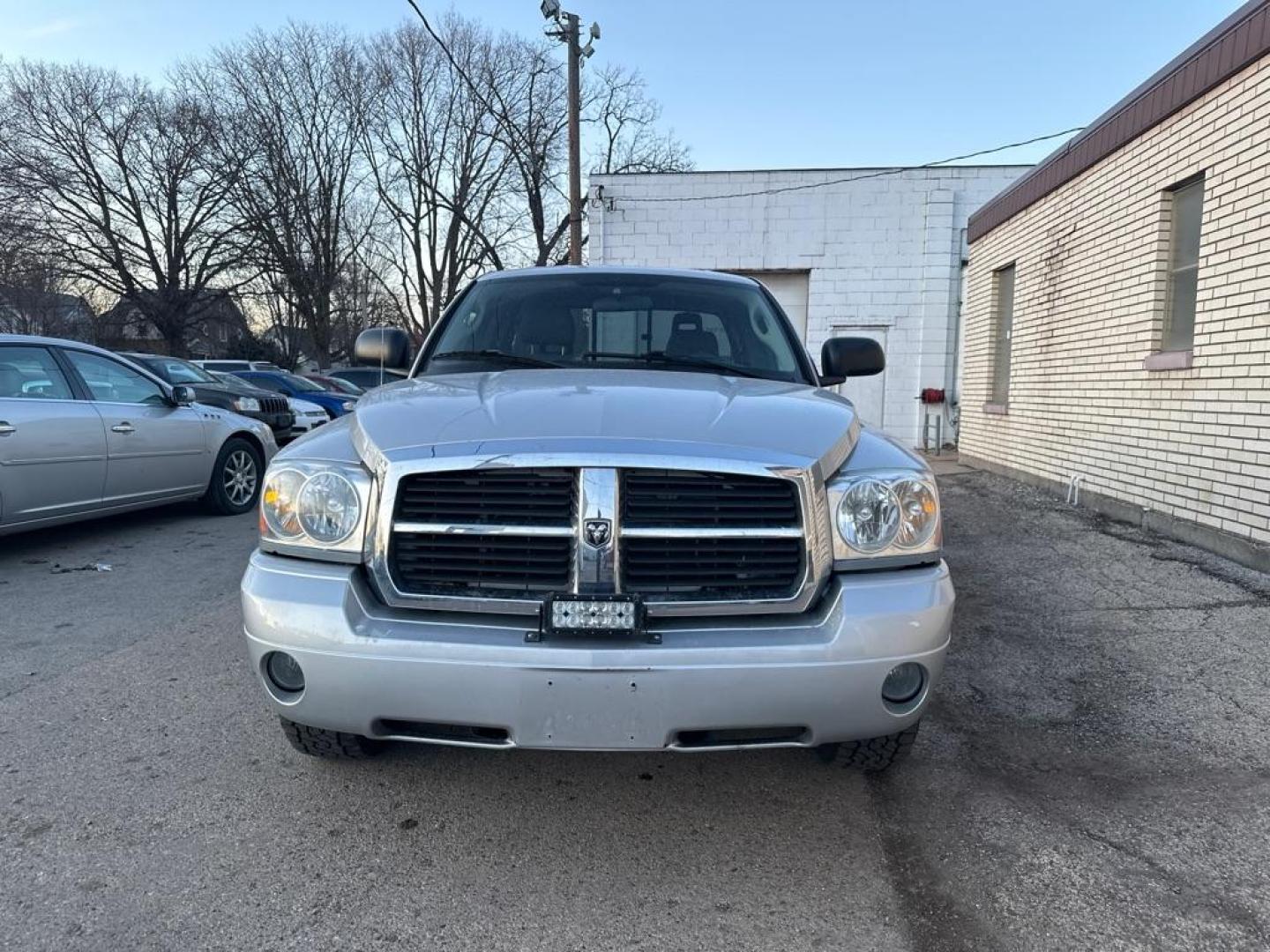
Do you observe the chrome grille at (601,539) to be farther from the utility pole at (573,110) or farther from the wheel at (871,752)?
the utility pole at (573,110)

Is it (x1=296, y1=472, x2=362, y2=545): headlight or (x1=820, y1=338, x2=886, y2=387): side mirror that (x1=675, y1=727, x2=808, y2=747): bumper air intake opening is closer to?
(x1=296, y1=472, x2=362, y2=545): headlight

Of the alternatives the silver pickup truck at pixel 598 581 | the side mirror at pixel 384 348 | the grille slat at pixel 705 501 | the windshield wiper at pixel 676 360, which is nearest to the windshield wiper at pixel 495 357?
the windshield wiper at pixel 676 360

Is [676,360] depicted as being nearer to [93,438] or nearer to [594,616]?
[594,616]

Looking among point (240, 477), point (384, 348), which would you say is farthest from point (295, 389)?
point (384, 348)

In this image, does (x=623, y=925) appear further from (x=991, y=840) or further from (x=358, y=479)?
(x=358, y=479)

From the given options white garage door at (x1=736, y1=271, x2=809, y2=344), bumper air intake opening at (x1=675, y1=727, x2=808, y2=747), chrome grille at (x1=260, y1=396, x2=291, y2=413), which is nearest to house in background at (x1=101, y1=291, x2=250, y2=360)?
chrome grille at (x1=260, y1=396, x2=291, y2=413)

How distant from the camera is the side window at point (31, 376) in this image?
5.80 meters

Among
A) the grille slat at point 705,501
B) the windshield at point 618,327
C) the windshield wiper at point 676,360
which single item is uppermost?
the windshield at point 618,327

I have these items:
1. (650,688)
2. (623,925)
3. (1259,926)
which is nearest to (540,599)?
(650,688)

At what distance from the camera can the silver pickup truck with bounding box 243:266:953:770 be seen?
6.96ft

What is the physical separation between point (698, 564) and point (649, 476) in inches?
11.1

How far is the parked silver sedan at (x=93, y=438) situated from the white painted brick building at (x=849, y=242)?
9.47 m

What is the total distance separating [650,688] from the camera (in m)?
2.09

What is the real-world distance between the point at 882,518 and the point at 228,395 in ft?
37.4
